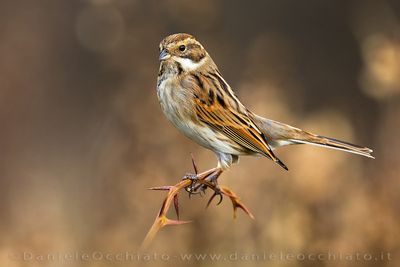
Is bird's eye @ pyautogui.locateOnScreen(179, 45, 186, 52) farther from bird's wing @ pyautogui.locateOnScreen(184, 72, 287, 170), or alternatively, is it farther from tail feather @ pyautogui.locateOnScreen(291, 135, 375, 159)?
tail feather @ pyautogui.locateOnScreen(291, 135, 375, 159)

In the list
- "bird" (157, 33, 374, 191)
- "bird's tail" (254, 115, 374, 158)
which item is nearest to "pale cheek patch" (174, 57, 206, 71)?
"bird" (157, 33, 374, 191)

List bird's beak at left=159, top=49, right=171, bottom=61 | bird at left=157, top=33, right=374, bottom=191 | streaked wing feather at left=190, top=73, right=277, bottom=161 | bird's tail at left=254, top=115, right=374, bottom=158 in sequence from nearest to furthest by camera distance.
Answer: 1. bird's beak at left=159, top=49, right=171, bottom=61
2. bird at left=157, top=33, right=374, bottom=191
3. streaked wing feather at left=190, top=73, right=277, bottom=161
4. bird's tail at left=254, top=115, right=374, bottom=158

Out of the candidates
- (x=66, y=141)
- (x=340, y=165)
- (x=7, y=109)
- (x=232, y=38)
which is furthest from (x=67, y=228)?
(x=232, y=38)

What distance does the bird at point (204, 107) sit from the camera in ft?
18.2

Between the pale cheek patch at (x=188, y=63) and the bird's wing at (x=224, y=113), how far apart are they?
6cm

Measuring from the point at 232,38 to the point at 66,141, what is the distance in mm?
2747

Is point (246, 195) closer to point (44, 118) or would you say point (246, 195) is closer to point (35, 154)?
point (35, 154)

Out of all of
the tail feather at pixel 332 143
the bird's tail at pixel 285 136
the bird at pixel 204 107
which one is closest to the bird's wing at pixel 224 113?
the bird at pixel 204 107

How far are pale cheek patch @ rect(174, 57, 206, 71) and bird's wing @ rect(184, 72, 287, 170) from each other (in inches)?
2.5

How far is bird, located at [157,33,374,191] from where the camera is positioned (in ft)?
18.2

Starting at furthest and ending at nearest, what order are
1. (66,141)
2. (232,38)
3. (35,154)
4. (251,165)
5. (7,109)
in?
(232,38) → (66,141) → (35,154) → (7,109) → (251,165)

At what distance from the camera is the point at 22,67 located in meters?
8.09

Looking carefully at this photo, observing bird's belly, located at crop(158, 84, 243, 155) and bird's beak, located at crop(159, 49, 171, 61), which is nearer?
bird's beak, located at crop(159, 49, 171, 61)

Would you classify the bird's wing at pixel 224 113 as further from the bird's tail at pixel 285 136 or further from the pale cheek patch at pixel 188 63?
the bird's tail at pixel 285 136
